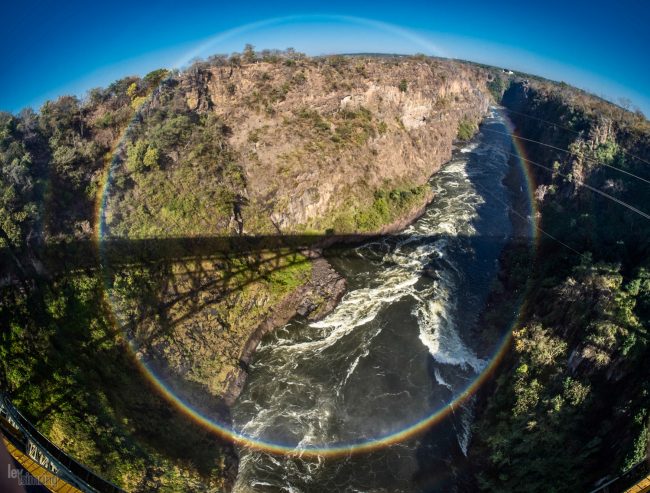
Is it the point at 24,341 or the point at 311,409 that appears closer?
the point at 24,341

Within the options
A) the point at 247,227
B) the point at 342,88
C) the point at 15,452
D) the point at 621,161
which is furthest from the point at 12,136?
the point at 621,161

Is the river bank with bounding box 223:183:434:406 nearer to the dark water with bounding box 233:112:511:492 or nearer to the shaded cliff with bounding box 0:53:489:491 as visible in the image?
the shaded cliff with bounding box 0:53:489:491

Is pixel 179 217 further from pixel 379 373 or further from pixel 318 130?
pixel 318 130

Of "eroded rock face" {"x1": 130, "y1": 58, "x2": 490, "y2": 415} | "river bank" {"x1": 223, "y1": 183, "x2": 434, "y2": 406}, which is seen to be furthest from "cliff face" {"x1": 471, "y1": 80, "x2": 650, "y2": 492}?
"eroded rock face" {"x1": 130, "y1": 58, "x2": 490, "y2": 415}

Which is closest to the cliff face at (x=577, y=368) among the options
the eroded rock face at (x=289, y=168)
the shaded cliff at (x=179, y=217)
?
the shaded cliff at (x=179, y=217)

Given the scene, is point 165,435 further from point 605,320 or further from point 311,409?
point 605,320

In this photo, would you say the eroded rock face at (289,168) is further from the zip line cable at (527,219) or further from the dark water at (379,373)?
the zip line cable at (527,219)
